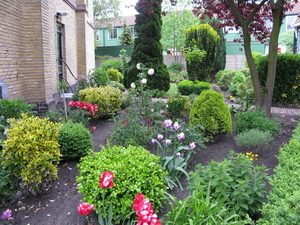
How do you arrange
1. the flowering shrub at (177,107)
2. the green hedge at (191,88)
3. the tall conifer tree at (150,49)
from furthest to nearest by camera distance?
the tall conifer tree at (150,49) → the green hedge at (191,88) → the flowering shrub at (177,107)

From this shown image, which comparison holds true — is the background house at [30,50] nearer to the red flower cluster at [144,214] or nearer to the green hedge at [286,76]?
the red flower cluster at [144,214]

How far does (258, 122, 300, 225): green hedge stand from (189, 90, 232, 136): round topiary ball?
1413 mm

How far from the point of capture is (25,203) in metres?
3.40

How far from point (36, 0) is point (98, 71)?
141 inches

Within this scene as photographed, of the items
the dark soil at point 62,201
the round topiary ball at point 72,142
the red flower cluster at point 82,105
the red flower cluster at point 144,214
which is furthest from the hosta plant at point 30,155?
the red flower cluster at point 82,105

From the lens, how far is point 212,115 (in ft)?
16.3

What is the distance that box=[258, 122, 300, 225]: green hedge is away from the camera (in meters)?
2.01

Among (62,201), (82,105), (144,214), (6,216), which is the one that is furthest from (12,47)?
(144,214)

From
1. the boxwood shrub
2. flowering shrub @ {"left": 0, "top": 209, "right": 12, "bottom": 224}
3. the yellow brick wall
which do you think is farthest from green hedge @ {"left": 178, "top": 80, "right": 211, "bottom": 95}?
flowering shrub @ {"left": 0, "top": 209, "right": 12, "bottom": 224}

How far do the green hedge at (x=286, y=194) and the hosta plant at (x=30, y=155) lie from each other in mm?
2478

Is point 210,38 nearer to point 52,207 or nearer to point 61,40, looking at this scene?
point 61,40

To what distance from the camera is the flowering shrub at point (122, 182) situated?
2.82 metres

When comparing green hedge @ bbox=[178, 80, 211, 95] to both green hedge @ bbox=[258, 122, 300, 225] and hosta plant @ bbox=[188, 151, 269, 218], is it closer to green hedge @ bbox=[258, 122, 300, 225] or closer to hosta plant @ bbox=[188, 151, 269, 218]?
green hedge @ bbox=[258, 122, 300, 225]

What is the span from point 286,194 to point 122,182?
1.56m
